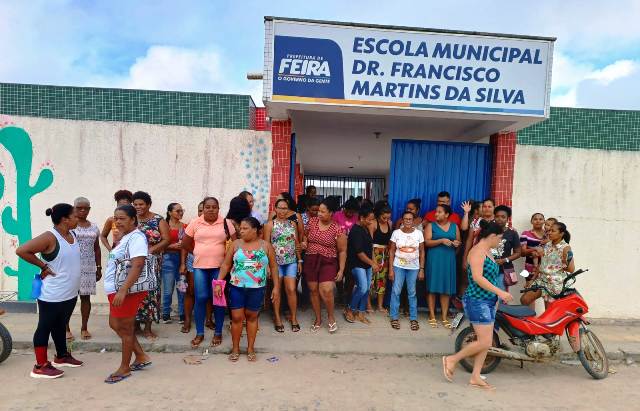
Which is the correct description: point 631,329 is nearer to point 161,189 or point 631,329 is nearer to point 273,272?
point 273,272

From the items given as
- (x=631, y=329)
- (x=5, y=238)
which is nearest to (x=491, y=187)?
(x=631, y=329)

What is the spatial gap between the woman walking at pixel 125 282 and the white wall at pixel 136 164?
A: 2296 mm

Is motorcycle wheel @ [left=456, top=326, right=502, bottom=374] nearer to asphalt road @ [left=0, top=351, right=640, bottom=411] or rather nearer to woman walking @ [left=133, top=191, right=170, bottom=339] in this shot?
asphalt road @ [left=0, top=351, right=640, bottom=411]

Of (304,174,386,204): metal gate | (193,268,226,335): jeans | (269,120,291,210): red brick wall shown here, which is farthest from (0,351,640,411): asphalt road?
(304,174,386,204): metal gate

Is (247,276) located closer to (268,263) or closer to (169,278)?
(268,263)

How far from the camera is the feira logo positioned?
17.9 ft

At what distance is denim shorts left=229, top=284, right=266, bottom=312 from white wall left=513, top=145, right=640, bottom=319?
13.7 feet

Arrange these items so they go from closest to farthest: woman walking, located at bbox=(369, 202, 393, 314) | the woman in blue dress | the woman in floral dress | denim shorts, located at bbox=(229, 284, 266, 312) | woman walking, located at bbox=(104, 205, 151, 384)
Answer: woman walking, located at bbox=(104, 205, 151, 384) < denim shorts, located at bbox=(229, 284, 266, 312) < the woman in floral dress < the woman in blue dress < woman walking, located at bbox=(369, 202, 393, 314)

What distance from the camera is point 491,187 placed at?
258 inches

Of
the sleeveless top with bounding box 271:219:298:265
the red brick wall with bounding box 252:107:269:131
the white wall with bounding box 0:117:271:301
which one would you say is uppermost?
the red brick wall with bounding box 252:107:269:131

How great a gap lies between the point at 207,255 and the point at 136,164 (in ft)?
7.27

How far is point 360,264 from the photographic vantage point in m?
5.64

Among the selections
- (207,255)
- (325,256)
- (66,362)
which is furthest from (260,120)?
(66,362)

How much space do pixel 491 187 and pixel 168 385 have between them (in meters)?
5.15
